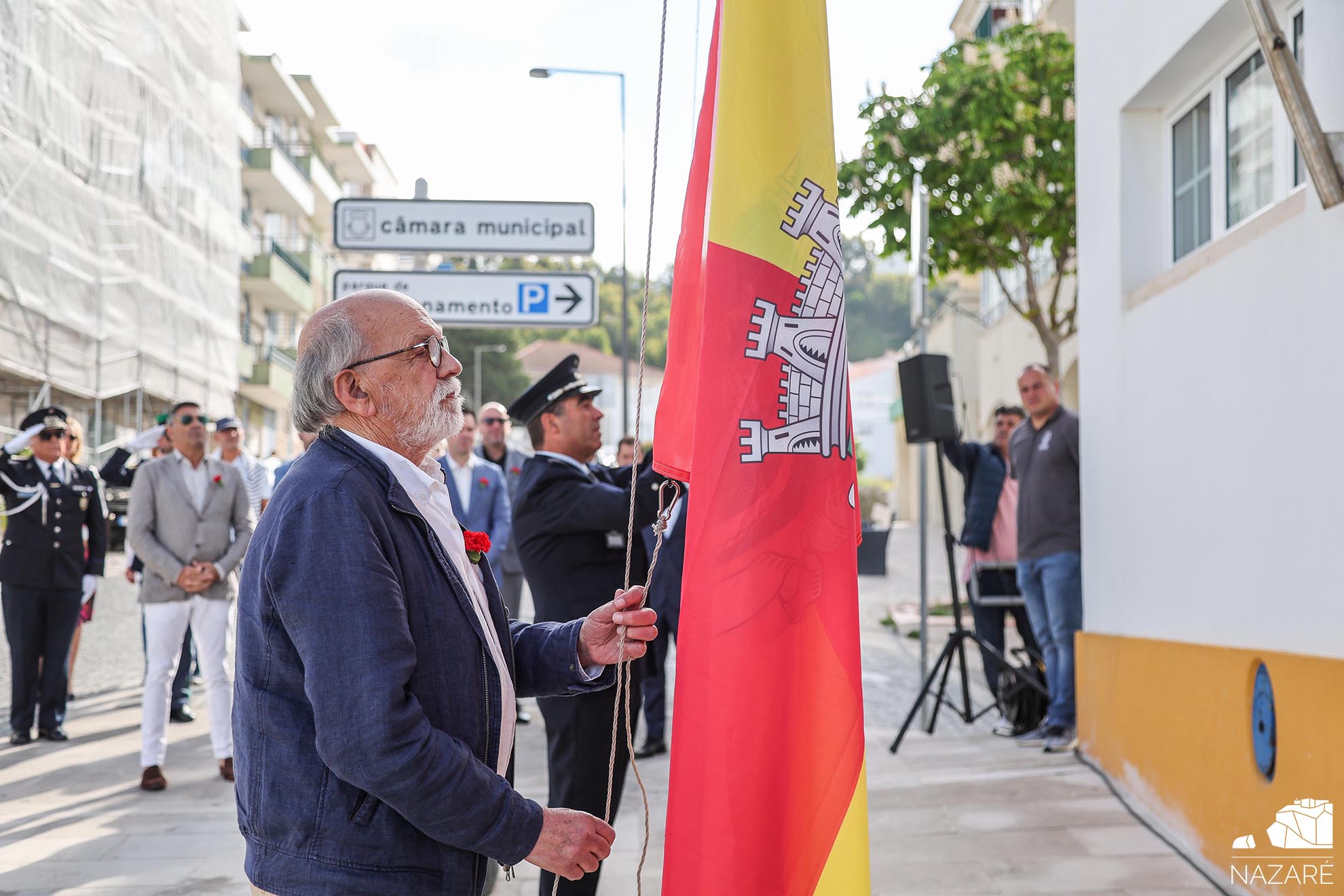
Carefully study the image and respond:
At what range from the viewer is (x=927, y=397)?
7676 mm

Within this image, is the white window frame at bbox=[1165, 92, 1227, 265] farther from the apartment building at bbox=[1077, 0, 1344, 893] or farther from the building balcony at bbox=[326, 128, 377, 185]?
the building balcony at bbox=[326, 128, 377, 185]

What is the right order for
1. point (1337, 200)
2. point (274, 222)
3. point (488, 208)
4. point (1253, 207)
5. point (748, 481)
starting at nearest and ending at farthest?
point (748, 481), point (1337, 200), point (1253, 207), point (488, 208), point (274, 222)

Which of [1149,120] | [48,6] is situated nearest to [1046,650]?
[1149,120]

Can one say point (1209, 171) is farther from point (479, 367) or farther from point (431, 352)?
point (479, 367)

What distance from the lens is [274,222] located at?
4144 centimetres

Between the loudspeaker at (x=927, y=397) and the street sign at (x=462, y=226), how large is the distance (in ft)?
8.03

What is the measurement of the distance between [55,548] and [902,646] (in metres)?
8.35

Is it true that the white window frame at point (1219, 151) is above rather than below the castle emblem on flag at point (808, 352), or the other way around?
above

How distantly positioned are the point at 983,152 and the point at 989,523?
4.31 meters

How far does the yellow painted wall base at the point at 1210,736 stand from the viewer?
13.7 ft

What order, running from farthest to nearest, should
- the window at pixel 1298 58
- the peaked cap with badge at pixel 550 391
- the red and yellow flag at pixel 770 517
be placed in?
the window at pixel 1298 58, the peaked cap with badge at pixel 550 391, the red and yellow flag at pixel 770 517

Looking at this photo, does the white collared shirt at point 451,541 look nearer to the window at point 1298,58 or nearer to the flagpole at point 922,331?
the window at point 1298,58

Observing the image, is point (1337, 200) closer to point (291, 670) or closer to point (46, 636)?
point (291, 670)

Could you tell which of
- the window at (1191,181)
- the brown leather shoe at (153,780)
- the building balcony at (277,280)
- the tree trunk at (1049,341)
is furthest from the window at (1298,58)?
the building balcony at (277,280)
